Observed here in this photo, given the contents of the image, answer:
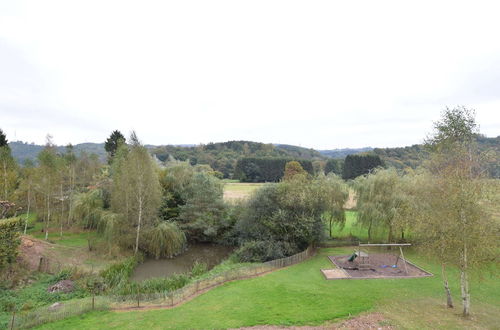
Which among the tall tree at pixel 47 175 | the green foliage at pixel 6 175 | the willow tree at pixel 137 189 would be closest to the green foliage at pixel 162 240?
the willow tree at pixel 137 189

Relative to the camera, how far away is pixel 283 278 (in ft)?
58.5

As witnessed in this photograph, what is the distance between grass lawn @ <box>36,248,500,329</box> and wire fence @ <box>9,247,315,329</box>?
59cm

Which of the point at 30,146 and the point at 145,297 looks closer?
the point at 145,297

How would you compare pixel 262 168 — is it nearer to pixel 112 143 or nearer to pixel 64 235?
pixel 112 143

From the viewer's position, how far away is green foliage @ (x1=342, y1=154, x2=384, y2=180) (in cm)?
7538

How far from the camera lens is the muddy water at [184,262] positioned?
2212 centimetres

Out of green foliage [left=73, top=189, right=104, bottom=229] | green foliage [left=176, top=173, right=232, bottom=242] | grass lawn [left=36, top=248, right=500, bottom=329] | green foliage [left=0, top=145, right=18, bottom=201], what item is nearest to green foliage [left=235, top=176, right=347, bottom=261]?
green foliage [left=176, top=173, right=232, bottom=242]

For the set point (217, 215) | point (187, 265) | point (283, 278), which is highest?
Answer: point (217, 215)

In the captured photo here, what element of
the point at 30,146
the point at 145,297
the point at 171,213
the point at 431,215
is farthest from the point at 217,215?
the point at 30,146

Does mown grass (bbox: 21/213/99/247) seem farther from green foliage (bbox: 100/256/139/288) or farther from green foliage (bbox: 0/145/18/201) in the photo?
green foliage (bbox: 100/256/139/288)

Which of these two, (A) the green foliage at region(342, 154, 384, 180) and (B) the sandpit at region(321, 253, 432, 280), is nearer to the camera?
(B) the sandpit at region(321, 253, 432, 280)

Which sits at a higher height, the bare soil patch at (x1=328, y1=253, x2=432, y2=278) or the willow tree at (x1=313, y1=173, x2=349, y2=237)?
the willow tree at (x1=313, y1=173, x2=349, y2=237)

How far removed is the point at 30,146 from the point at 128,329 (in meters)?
157

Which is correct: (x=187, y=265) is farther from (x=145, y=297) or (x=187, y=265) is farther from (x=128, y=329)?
(x=128, y=329)
